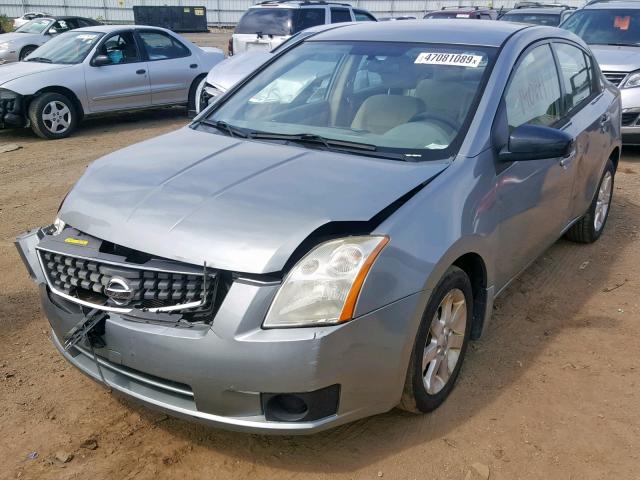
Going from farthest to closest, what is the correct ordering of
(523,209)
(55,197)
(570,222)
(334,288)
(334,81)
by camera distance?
(55,197), (570,222), (334,81), (523,209), (334,288)

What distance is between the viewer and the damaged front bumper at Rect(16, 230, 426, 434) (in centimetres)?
231

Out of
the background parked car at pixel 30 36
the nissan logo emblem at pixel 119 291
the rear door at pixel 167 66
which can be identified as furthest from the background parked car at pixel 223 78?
the background parked car at pixel 30 36

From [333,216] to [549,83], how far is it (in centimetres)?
220

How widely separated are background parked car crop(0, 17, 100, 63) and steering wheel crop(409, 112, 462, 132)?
48.2 feet

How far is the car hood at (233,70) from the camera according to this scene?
838cm

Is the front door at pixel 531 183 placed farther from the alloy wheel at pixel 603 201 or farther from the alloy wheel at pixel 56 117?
the alloy wheel at pixel 56 117

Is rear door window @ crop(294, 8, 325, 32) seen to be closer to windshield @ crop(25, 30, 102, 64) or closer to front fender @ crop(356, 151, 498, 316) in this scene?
windshield @ crop(25, 30, 102, 64)

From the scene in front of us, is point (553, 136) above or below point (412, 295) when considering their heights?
above

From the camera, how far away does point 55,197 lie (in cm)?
641

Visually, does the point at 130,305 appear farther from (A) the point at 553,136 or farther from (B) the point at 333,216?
(A) the point at 553,136

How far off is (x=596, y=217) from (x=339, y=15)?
9337mm

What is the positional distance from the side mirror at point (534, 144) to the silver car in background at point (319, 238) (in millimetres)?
10

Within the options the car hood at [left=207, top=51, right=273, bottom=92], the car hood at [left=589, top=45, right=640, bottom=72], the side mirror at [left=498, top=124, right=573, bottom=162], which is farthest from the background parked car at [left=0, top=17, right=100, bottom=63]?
the side mirror at [left=498, top=124, right=573, bottom=162]

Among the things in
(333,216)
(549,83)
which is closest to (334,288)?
(333,216)
